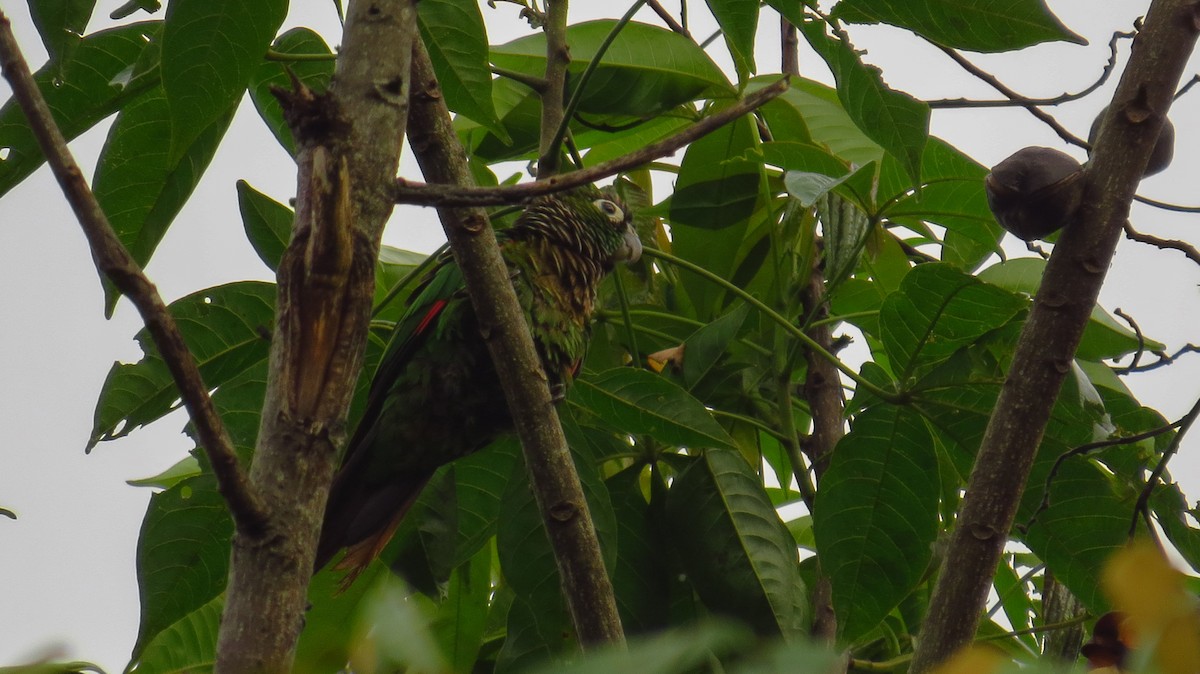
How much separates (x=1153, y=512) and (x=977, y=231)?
2.36 ft

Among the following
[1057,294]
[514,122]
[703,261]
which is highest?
[514,122]

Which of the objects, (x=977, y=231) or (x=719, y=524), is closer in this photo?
(x=719, y=524)

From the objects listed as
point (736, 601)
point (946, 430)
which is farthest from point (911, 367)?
point (736, 601)

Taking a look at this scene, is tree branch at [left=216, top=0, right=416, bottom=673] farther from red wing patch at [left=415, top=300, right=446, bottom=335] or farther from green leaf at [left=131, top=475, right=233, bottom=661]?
red wing patch at [left=415, top=300, right=446, bottom=335]

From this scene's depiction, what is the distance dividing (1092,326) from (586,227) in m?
1.38

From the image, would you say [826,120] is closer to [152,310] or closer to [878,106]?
[878,106]

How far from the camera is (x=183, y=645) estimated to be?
2.63m

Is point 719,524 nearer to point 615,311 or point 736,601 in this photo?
point 736,601

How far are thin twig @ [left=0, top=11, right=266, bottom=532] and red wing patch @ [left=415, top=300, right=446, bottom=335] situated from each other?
1.71 m

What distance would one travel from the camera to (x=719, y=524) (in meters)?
2.33

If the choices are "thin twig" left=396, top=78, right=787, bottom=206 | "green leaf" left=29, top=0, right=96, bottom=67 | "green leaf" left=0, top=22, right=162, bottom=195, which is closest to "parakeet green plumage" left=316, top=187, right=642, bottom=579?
"green leaf" left=0, top=22, right=162, bottom=195

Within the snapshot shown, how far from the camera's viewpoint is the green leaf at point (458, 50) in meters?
1.91

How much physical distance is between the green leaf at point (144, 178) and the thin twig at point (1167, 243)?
5.53ft

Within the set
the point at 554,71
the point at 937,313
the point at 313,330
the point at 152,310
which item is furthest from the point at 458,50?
the point at 937,313
